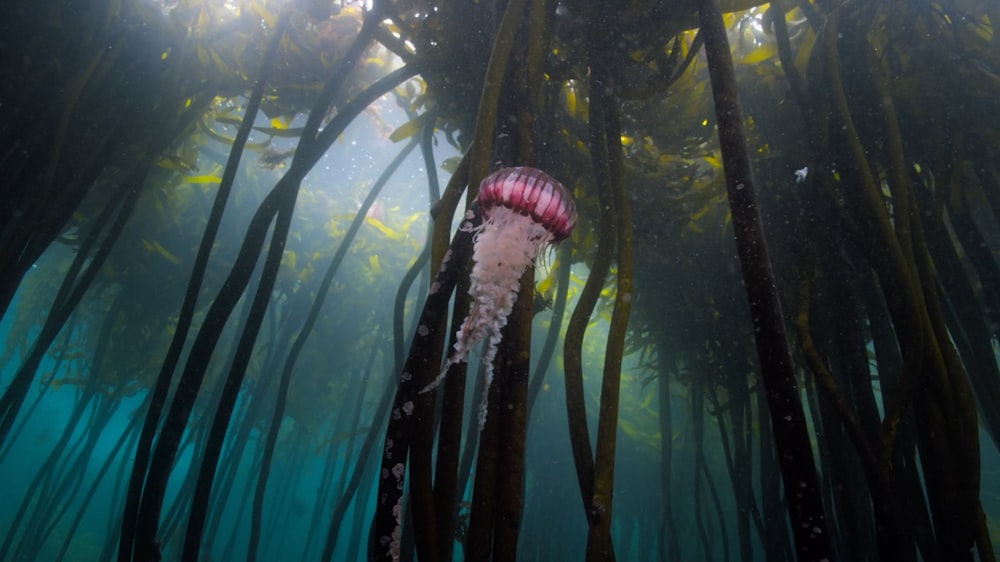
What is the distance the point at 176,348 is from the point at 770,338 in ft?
8.51

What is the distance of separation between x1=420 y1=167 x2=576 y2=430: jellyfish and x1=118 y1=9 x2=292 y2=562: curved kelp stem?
1433 millimetres

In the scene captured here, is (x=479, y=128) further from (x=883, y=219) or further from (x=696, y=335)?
(x=696, y=335)

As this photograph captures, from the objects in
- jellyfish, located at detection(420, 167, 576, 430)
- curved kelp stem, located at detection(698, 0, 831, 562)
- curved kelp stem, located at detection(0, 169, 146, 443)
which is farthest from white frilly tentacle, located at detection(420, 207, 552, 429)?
curved kelp stem, located at detection(0, 169, 146, 443)

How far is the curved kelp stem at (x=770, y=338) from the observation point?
2.66 ft

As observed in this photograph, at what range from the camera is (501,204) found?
1.12m

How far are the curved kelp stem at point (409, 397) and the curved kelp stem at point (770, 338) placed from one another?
0.68 metres

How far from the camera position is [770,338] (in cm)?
92

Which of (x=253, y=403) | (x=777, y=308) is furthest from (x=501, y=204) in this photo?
(x=253, y=403)

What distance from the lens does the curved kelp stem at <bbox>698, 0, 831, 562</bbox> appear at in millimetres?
810

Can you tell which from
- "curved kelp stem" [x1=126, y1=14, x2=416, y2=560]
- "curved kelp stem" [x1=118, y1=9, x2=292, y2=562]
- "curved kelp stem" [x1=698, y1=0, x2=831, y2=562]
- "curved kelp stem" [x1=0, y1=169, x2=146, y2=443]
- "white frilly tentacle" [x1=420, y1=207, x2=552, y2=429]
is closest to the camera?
"curved kelp stem" [x1=698, y1=0, x2=831, y2=562]

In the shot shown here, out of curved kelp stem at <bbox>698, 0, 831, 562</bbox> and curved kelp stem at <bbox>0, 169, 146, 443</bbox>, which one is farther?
curved kelp stem at <bbox>0, 169, 146, 443</bbox>

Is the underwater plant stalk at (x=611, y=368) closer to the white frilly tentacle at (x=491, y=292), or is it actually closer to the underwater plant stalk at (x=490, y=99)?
the white frilly tentacle at (x=491, y=292)

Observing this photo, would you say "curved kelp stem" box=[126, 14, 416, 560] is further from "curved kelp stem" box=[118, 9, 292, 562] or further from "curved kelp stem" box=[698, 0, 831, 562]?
"curved kelp stem" box=[698, 0, 831, 562]

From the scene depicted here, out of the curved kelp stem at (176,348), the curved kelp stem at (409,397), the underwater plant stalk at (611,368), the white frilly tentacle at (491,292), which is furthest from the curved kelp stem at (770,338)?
the curved kelp stem at (176,348)
